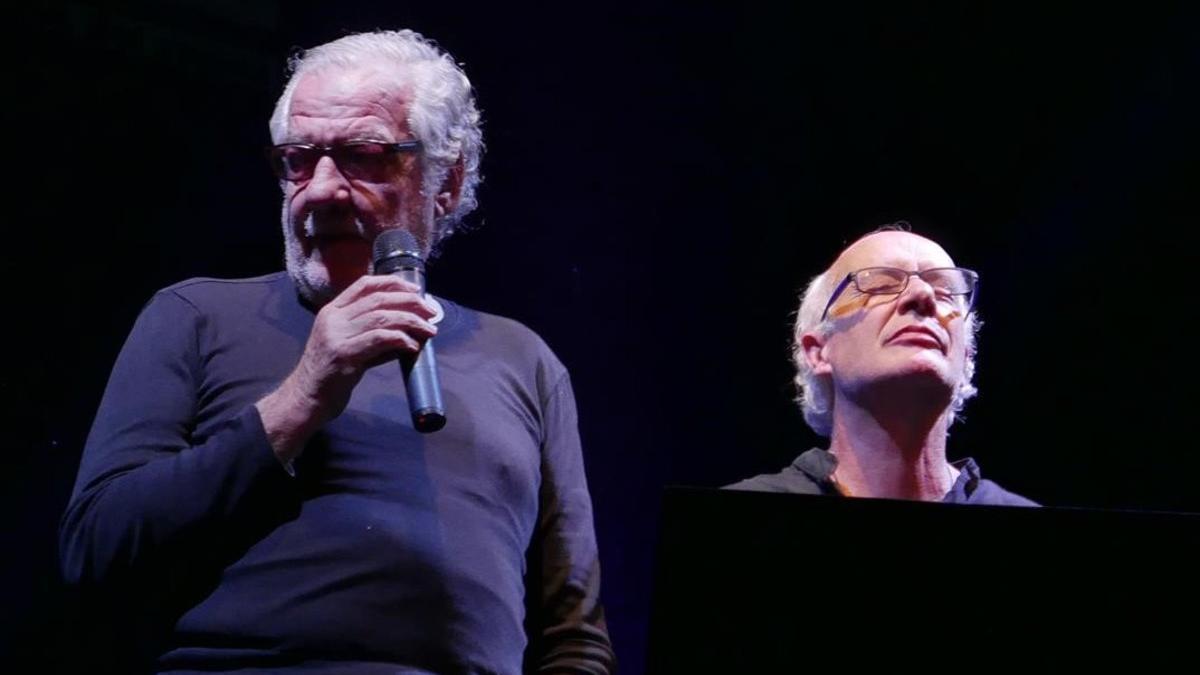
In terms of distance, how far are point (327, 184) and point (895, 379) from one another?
47.9 inches

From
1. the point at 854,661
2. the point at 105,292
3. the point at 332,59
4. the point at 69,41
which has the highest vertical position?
the point at 69,41

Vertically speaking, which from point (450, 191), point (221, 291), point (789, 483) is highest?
point (450, 191)

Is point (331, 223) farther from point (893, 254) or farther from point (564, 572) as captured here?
point (893, 254)

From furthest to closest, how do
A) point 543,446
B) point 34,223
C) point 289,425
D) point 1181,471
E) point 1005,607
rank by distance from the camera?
point 1181,471 < point 34,223 < point 543,446 < point 289,425 < point 1005,607

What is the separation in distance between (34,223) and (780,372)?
1.83 metres

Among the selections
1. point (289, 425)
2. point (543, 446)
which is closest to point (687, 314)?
point (543, 446)

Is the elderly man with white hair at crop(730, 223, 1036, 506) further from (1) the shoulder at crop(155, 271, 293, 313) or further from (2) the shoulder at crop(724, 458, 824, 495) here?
(1) the shoulder at crop(155, 271, 293, 313)

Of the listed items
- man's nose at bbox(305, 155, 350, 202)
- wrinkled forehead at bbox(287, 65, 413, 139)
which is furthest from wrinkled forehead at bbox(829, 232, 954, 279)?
man's nose at bbox(305, 155, 350, 202)

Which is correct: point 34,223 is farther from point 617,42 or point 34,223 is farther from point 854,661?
point 854,661

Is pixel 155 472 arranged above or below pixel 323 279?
below

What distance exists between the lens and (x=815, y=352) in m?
2.62

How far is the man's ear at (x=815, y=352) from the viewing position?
2574 millimetres

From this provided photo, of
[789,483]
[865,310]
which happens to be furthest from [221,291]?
[865,310]

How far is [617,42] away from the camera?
304 centimetres
